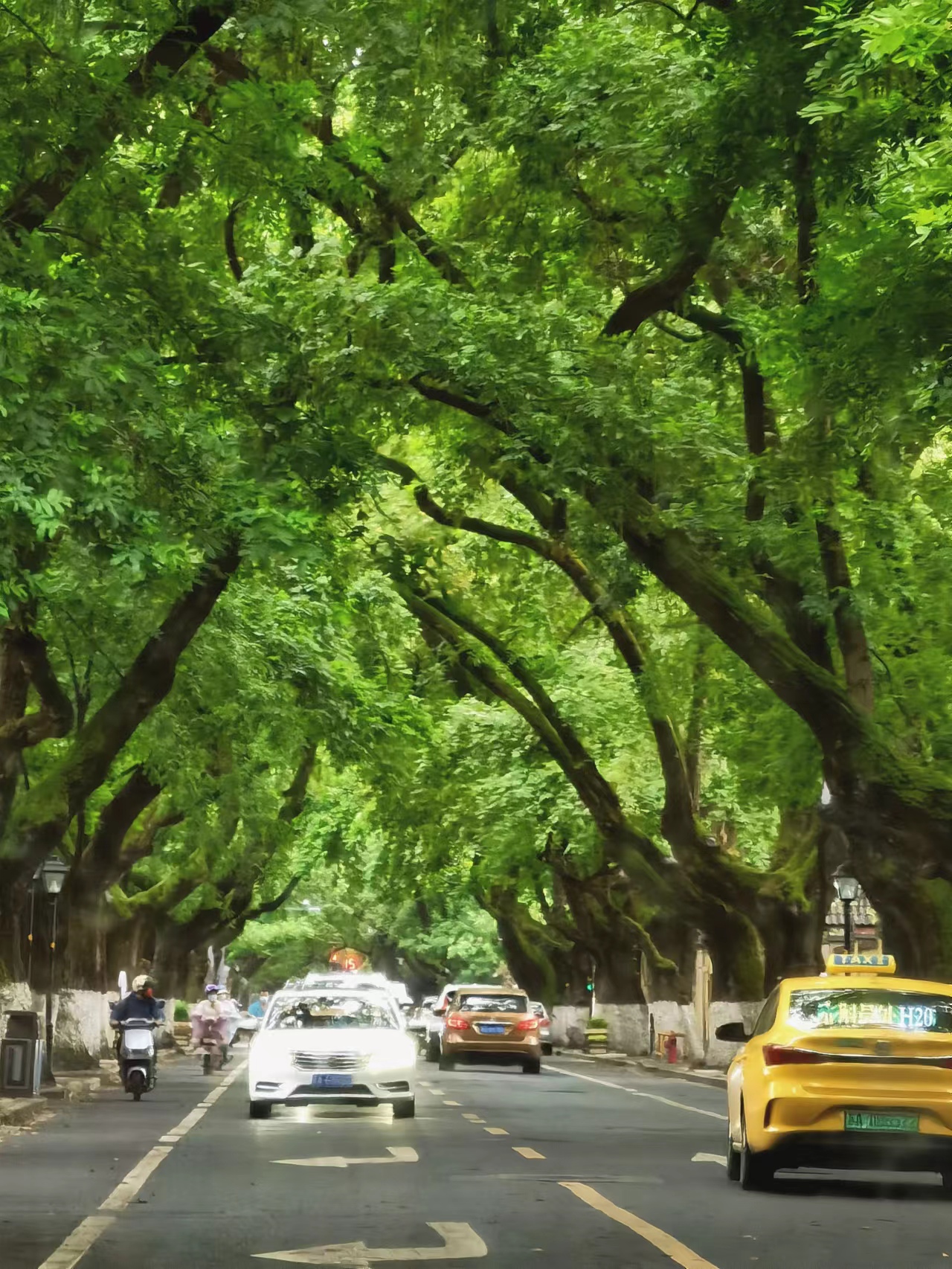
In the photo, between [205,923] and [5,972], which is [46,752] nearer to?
[5,972]

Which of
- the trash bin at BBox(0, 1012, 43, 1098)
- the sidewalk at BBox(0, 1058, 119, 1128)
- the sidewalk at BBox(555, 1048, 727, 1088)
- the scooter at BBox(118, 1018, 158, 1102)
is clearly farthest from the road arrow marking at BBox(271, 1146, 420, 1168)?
the sidewalk at BBox(555, 1048, 727, 1088)

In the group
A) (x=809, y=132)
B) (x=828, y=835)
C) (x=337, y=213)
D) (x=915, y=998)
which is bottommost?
(x=915, y=998)

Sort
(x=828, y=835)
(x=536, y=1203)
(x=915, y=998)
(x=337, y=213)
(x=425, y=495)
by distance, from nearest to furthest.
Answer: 1. (x=536, y=1203)
2. (x=915, y=998)
3. (x=337, y=213)
4. (x=425, y=495)
5. (x=828, y=835)

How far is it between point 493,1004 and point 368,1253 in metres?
33.1

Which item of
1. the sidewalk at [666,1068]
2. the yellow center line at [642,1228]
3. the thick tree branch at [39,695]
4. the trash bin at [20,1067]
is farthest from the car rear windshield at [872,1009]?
the sidewalk at [666,1068]

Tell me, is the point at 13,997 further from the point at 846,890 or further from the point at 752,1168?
the point at 752,1168

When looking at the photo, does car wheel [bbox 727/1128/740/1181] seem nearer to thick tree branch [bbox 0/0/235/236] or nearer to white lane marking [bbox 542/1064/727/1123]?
thick tree branch [bbox 0/0/235/236]

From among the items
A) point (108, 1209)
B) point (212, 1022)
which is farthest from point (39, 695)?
point (212, 1022)

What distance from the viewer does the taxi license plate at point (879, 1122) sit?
44.8ft

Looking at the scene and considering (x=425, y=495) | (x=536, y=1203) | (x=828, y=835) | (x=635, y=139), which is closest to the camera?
(x=536, y=1203)

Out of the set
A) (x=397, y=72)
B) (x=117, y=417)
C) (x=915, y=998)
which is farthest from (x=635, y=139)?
(x=915, y=998)

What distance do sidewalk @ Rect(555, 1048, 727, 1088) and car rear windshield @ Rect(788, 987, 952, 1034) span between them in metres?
16.4

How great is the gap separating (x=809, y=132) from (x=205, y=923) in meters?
45.6

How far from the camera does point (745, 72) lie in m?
16.3
